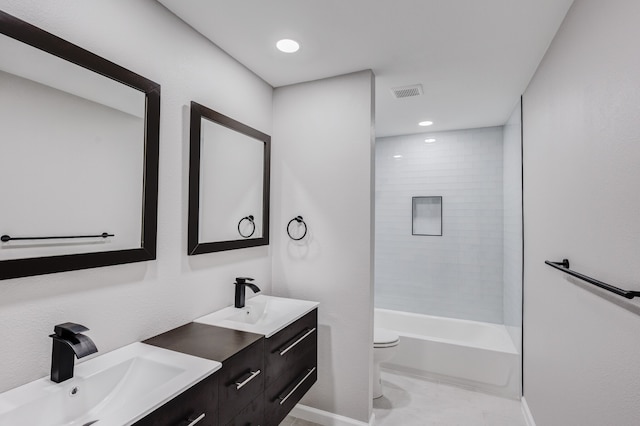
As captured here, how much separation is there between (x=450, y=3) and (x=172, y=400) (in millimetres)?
2122

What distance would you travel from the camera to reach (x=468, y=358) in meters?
3.05

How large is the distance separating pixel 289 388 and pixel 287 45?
2084mm

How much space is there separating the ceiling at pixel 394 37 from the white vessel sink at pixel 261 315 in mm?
1676

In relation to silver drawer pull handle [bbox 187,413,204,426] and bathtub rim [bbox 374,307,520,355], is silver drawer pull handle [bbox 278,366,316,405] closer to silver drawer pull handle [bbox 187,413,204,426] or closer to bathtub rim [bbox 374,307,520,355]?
silver drawer pull handle [bbox 187,413,204,426]

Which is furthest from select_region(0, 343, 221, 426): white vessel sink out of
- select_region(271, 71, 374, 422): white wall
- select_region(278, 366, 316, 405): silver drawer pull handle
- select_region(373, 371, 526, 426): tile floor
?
select_region(373, 371, 526, 426): tile floor

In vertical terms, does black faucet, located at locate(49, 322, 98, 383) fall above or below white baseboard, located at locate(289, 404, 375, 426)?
above

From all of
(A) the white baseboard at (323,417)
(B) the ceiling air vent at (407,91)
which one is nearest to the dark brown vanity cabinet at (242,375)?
(A) the white baseboard at (323,417)

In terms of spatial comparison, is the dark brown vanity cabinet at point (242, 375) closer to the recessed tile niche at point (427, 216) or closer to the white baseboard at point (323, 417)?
the white baseboard at point (323, 417)

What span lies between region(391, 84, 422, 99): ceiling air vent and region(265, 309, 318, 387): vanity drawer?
1.89 m

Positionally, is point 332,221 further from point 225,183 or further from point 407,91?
point 407,91

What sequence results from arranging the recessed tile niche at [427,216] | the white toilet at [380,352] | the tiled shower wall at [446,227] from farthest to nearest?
1. the recessed tile niche at [427,216]
2. the tiled shower wall at [446,227]
3. the white toilet at [380,352]

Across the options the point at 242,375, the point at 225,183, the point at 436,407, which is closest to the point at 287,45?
the point at 225,183

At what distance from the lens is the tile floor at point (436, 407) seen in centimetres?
251

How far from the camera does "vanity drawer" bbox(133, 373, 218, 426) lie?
1.07m
